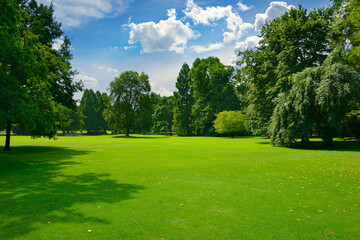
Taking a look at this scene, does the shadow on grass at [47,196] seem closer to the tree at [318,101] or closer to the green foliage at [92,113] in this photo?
the tree at [318,101]

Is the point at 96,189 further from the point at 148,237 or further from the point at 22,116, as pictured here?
the point at 22,116

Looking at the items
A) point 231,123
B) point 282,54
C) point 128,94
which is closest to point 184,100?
point 128,94

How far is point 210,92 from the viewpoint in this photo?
6844 centimetres

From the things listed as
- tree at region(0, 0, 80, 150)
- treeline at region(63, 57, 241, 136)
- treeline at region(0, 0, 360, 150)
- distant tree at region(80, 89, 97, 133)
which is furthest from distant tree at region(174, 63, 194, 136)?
tree at region(0, 0, 80, 150)

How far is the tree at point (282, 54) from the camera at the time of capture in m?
29.6

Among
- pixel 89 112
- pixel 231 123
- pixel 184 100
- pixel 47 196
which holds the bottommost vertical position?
pixel 47 196

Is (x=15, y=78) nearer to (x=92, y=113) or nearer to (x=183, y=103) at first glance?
(x=183, y=103)

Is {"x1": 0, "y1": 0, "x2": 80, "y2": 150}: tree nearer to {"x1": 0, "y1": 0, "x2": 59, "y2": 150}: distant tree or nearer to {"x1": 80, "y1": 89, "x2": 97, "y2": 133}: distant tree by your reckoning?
{"x1": 0, "y1": 0, "x2": 59, "y2": 150}: distant tree

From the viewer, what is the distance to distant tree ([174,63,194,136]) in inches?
2822

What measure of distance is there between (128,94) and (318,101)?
48.9 m

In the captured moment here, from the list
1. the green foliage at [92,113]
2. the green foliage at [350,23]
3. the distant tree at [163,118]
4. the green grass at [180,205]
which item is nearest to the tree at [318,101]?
the green foliage at [350,23]

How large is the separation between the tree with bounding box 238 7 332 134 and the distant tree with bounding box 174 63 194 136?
121ft

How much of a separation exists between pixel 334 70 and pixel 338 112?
4.57m

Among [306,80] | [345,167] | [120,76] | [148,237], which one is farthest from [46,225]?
[120,76]
